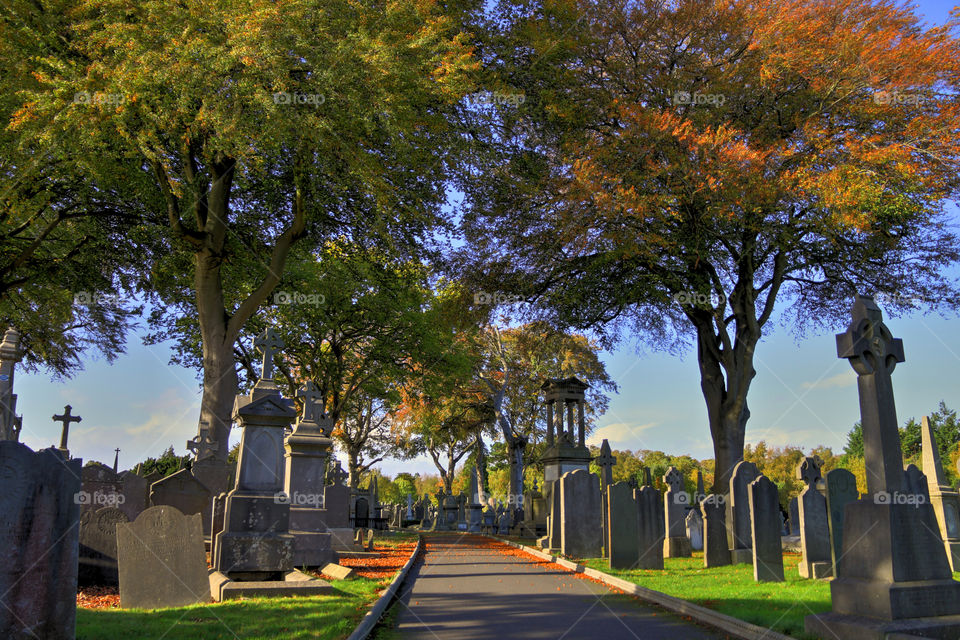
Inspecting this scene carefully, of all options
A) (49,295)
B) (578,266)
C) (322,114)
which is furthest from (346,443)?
Result: (322,114)

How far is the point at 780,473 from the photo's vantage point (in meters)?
49.0

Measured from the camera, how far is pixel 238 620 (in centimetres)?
688

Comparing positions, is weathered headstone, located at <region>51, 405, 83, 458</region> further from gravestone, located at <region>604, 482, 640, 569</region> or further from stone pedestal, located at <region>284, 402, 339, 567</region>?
gravestone, located at <region>604, 482, 640, 569</region>

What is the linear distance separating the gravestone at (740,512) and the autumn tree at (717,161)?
3.23 m

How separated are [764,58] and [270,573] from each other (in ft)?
53.0

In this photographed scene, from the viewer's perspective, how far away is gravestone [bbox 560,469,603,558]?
14891mm

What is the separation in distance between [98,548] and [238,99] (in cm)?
834
